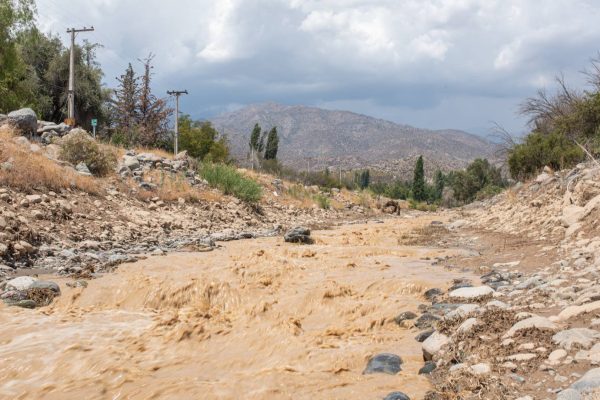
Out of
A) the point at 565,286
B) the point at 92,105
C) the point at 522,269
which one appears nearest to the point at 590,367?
the point at 565,286

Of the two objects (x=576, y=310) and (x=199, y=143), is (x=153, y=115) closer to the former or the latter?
(x=199, y=143)

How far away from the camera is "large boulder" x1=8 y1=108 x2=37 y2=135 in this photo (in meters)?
15.0

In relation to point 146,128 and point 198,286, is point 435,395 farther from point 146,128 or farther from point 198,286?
point 146,128

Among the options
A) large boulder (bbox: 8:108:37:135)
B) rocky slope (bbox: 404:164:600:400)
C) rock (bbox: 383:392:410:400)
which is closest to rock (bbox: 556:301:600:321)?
rocky slope (bbox: 404:164:600:400)

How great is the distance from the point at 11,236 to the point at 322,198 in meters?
18.0

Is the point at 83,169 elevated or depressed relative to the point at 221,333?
elevated

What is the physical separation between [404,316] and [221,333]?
1942 mm

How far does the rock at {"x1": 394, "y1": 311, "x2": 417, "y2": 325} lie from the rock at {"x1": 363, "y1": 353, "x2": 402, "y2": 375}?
1.10m

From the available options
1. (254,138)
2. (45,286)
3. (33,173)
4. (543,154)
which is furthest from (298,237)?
(254,138)

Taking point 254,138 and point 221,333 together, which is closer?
point 221,333

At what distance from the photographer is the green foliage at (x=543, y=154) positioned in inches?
627

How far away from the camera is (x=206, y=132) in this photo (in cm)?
3875

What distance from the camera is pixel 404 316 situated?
5.27 m

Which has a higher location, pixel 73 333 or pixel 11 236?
pixel 11 236
